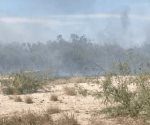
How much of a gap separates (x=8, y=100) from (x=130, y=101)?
917 centimetres

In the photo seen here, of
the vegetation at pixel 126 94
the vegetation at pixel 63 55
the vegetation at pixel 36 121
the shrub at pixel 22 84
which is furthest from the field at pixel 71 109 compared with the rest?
the vegetation at pixel 63 55

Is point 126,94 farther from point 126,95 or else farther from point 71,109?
point 71,109

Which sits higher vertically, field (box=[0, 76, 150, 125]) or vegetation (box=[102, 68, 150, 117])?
vegetation (box=[102, 68, 150, 117])

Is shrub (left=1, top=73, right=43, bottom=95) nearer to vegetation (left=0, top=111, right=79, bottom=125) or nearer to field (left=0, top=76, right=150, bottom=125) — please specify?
field (left=0, top=76, right=150, bottom=125)

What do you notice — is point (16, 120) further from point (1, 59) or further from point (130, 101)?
point (1, 59)

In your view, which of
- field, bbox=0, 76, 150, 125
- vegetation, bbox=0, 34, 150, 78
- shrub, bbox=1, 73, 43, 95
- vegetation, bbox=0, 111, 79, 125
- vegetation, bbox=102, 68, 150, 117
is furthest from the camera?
vegetation, bbox=0, 34, 150, 78

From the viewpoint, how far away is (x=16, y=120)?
16.7 meters

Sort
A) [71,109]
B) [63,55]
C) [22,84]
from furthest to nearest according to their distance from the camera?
[63,55] < [22,84] < [71,109]

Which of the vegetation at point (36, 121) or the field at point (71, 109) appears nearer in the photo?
the vegetation at point (36, 121)

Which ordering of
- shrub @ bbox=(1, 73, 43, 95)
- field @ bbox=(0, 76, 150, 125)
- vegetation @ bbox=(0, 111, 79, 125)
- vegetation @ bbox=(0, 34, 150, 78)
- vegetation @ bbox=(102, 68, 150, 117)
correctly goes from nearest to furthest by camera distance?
vegetation @ bbox=(0, 111, 79, 125) → field @ bbox=(0, 76, 150, 125) → vegetation @ bbox=(102, 68, 150, 117) → shrub @ bbox=(1, 73, 43, 95) → vegetation @ bbox=(0, 34, 150, 78)

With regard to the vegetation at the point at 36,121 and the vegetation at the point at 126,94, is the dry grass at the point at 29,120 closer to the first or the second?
the vegetation at the point at 36,121

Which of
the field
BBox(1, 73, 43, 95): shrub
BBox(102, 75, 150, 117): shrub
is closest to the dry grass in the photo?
the field

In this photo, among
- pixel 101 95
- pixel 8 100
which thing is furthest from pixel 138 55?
pixel 8 100

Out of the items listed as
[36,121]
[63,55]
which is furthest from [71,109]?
[63,55]
